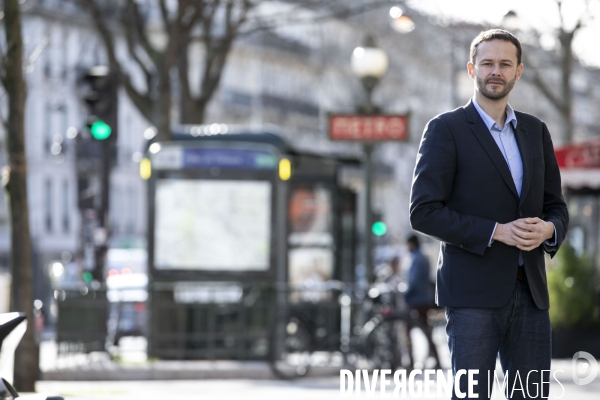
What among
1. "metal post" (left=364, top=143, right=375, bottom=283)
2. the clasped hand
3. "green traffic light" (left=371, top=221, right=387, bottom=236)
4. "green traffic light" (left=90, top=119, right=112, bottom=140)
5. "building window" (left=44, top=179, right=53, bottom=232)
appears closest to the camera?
the clasped hand

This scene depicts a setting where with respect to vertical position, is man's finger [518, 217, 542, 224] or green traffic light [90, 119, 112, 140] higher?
green traffic light [90, 119, 112, 140]

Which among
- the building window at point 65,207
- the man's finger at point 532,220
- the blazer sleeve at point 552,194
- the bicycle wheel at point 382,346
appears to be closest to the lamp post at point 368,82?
the bicycle wheel at point 382,346

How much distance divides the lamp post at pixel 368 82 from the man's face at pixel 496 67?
36.9ft

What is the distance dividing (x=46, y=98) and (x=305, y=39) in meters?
20.9

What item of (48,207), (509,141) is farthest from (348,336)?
(48,207)

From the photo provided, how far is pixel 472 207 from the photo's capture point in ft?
17.1

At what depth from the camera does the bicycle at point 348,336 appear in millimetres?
15070

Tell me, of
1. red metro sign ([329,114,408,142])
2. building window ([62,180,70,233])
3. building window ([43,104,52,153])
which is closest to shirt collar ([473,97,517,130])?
red metro sign ([329,114,408,142])

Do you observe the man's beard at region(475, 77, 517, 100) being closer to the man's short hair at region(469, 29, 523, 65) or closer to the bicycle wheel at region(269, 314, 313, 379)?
the man's short hair at region(469, 29, 523, 65)

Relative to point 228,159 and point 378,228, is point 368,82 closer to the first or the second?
point 228,159

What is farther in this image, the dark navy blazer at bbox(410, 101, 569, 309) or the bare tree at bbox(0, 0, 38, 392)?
the bare tree at bbox(0, 0, 38, 392)

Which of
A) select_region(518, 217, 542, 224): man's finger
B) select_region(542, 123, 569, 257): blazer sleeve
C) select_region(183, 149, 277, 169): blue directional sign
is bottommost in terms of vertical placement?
select_region(518, 217, 542, 224): man's finger

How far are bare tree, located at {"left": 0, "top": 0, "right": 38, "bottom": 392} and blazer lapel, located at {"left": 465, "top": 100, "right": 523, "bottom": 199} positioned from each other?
755 cm

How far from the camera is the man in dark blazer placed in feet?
16.8
